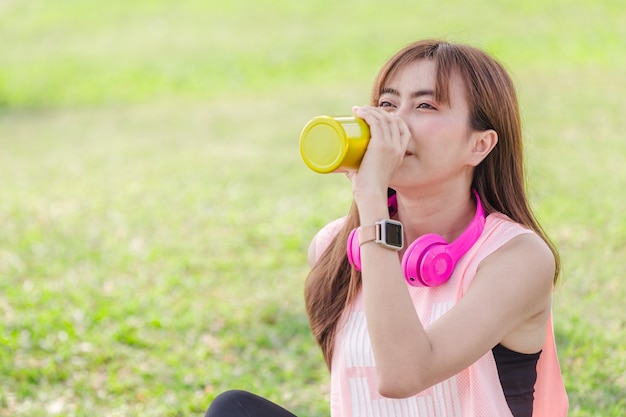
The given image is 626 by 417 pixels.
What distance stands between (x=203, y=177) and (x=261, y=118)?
4023mm

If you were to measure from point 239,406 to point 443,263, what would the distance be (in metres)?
0.87

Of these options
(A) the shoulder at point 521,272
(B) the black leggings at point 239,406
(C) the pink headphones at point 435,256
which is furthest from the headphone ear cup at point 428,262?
(B) the black leggings at point 239,406

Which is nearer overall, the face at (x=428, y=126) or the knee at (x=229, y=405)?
the face at (x=428, y=126)

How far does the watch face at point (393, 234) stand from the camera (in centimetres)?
242

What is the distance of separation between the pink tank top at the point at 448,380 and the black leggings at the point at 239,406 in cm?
27

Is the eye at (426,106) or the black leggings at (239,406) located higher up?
the eye at (426,106)

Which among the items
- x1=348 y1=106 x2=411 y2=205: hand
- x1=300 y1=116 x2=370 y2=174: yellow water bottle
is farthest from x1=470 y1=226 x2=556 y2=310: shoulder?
x1=300 y1=116 x2=370 y2=174: yellow water bottle

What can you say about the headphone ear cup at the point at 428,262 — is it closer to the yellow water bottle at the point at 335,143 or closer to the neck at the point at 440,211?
the neck at the point at 440,211

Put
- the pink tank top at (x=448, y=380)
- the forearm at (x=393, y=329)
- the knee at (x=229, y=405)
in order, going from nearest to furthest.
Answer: the forearm at (x=393, y=329), the pink tank top at (x=448, y=380), the knee at (x=229, y=405)

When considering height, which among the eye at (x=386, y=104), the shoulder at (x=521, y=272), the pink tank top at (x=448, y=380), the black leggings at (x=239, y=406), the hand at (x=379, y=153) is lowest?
the black leggings at (x=239, y=406)

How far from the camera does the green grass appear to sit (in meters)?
5.33

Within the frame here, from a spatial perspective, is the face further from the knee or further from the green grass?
the knee

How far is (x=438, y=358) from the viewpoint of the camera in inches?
92.7

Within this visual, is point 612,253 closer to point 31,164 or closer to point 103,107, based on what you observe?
point 31,164
